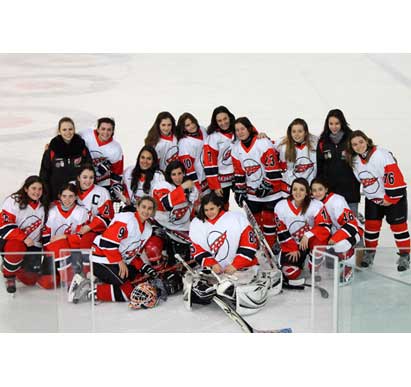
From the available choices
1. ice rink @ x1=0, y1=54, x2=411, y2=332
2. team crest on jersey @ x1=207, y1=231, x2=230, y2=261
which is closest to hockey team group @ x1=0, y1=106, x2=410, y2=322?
team crest on jersey @ x1=207, y1=231, x2=230, y2=261

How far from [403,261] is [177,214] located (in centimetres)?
144

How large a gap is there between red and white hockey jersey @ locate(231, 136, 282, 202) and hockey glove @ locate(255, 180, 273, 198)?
2cm

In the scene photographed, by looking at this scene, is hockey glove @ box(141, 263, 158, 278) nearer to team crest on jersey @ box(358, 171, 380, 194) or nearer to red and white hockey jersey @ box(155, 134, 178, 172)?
red and white hockey jersey @ box(155, 134, 178, 172)

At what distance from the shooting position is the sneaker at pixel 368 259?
4.71m

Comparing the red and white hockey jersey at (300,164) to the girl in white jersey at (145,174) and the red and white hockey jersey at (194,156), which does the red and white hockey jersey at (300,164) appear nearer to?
the red and white hockey jersey at (194,156)

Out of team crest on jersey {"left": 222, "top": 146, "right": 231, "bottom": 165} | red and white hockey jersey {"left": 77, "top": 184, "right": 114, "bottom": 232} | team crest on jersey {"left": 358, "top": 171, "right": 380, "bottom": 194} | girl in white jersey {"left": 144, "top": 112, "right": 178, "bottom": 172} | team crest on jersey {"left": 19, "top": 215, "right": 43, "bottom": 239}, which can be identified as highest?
girl in white jersey {"left": 144, "top": 112, "right": 178, "bottom": 172}

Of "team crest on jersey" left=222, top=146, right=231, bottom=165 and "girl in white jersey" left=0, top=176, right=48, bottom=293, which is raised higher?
"team crest on jersey" left=222, top=146, right=231, bottom=165

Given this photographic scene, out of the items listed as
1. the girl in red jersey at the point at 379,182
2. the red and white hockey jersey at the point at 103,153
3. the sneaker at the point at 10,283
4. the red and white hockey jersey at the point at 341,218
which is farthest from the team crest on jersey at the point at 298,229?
the sneaker at the point at 10,283

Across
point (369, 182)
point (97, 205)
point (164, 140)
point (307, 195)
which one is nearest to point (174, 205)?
point (97, 205)

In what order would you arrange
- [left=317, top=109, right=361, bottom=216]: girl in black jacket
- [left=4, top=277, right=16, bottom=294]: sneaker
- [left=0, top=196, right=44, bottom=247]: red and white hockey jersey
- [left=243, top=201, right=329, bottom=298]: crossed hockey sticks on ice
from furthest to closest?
[left=317, top=109, right=361, bottom=216]: girl in black jacket
[left=243, top=201, right=329, bottom=298]: crossed hockey sticks on ice
[left=0, top=196, right=44, bottom=247]: red and white hockey jersey
[left=4, top=277, right=16, bottom=294]: sneaker

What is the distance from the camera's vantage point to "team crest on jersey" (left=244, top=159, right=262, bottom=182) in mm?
6008

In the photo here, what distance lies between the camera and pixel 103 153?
603cm

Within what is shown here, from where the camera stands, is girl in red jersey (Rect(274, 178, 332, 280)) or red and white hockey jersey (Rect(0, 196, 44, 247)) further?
girl in red jersey (Rect(274, 178, 332, 280))

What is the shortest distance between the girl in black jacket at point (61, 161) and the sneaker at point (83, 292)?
1035mm
